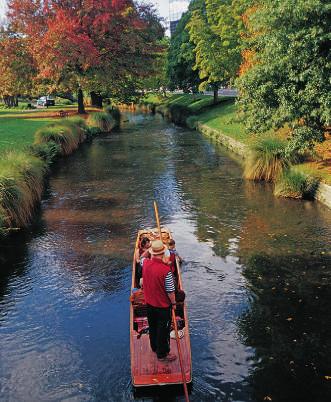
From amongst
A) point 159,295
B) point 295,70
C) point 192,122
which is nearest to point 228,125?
point 192,122

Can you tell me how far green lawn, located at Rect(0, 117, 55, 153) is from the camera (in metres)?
28.1

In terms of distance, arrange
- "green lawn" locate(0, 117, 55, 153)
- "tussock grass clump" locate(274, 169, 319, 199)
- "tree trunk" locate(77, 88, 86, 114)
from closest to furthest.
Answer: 1. "tussock grass clump" locate(274, 169, 319, 199)
2. "green lawn" locate(0, 117, 55, 153)
3. "tree trunk" locate(77, 88, 86, 114)

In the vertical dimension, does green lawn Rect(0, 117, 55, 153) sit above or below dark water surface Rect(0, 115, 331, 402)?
above

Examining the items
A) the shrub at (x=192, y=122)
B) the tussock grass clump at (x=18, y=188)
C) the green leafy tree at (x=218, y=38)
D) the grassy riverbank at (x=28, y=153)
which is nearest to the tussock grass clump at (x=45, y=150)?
the grassy riverbank at (x=28, y=153)

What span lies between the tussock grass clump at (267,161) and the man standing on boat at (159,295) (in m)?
15.3

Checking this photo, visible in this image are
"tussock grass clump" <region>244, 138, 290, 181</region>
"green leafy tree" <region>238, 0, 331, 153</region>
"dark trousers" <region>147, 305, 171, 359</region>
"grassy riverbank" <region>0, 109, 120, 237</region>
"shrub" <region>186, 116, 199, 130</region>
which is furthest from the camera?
"shrub" <region>186, 116, 199, 130</region>

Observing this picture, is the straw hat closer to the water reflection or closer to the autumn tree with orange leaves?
the water reflection

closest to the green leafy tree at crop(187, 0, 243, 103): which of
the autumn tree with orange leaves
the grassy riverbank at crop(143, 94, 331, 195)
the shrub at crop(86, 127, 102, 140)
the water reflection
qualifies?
the grassy riverbank at crop(143, 94, 331, 195)

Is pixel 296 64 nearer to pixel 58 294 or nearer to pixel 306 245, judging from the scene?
pixel 306 245

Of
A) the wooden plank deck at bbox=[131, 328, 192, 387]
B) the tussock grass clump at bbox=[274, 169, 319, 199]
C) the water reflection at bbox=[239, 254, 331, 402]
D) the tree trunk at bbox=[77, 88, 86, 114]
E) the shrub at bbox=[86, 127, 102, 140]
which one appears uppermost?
the tree trunk at bbox=[77, 88, 86, 114]

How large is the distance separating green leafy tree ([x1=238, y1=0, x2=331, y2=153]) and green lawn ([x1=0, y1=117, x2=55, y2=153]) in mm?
13774

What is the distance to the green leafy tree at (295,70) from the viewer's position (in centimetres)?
1772

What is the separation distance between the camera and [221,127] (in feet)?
130

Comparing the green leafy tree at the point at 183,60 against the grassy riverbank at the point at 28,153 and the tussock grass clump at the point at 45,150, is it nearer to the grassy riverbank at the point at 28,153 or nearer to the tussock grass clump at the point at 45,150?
the grassy riverbank at the point at 28,153
